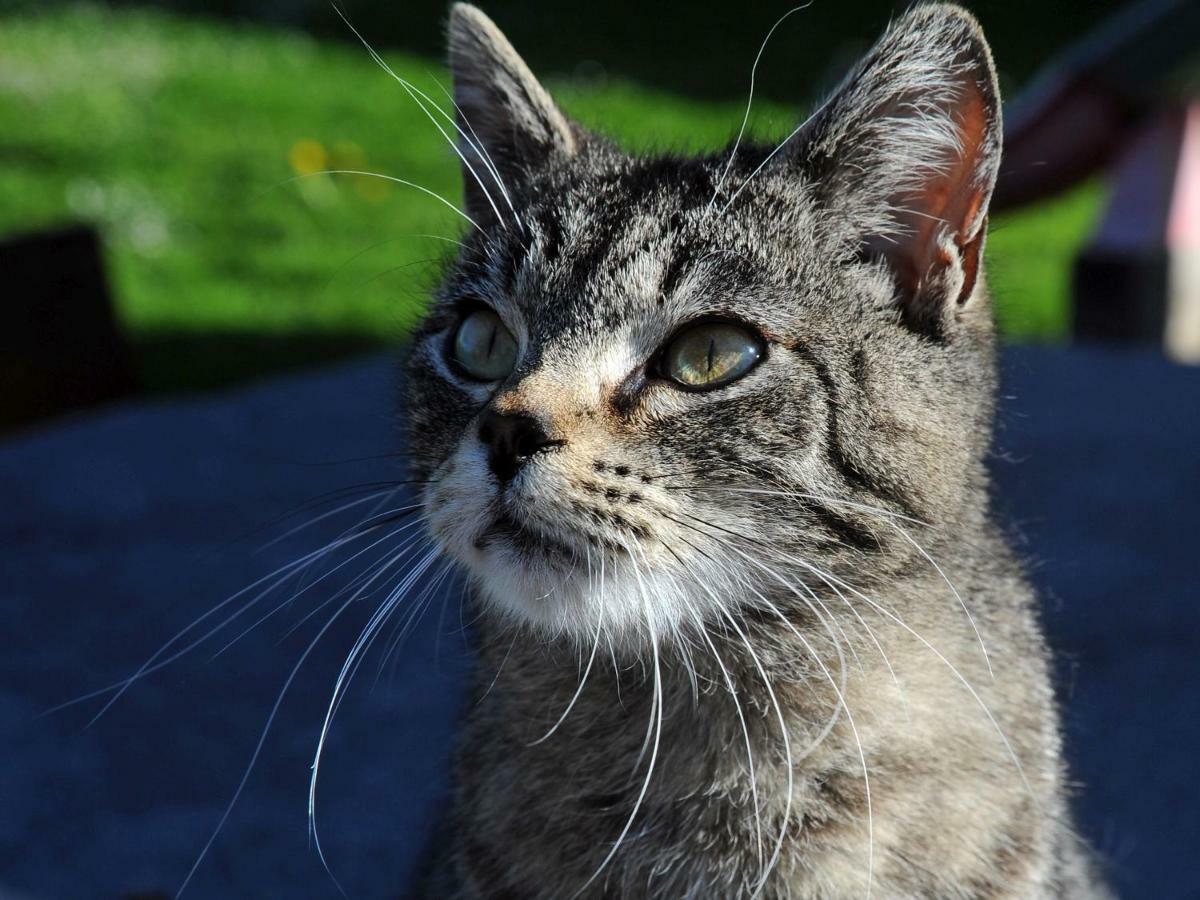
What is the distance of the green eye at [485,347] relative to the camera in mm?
2068

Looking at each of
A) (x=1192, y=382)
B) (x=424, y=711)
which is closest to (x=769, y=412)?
(x=424, y=711)

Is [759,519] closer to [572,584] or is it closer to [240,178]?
[572,584]

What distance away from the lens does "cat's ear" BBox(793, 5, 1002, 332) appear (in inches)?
74.7

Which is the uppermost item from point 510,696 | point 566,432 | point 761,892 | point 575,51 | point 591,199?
point 575,51

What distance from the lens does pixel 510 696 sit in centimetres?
216

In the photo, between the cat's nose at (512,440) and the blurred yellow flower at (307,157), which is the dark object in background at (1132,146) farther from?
the cat's nose at (512,440)

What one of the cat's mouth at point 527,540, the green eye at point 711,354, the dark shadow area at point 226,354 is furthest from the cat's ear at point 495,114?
the dark shadow area at point 226,354

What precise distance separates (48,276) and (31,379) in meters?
0.41

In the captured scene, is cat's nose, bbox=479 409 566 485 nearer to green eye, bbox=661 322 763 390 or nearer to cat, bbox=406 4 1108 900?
cat, bbox=406 4 1108 900

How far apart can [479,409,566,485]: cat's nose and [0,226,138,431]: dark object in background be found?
12.0 feet

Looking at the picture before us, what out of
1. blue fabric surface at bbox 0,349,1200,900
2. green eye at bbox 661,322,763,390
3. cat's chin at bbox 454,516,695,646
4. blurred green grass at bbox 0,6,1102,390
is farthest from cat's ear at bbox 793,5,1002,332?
blurred green grass at bbox 0,6,1102,390

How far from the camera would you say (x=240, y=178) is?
8016 mm

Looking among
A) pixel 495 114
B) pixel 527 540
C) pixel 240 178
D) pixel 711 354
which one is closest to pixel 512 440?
pixel 527 540

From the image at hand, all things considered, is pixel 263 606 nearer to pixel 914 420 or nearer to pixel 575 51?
pixel 914 420
